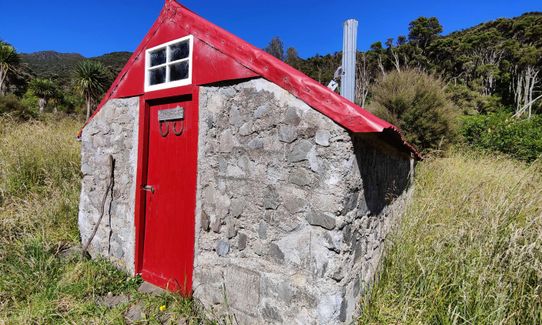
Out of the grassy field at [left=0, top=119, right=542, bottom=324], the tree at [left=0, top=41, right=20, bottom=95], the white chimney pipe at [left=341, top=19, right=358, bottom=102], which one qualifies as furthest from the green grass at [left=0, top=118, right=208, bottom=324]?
the tree at [left=0, top=41, right=20, bottom=95]

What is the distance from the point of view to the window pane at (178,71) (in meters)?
3.50

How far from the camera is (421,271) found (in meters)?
2.94

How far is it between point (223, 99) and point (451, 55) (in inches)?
1310

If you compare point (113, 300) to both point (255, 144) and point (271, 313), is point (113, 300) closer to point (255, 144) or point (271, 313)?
point (271, 313)

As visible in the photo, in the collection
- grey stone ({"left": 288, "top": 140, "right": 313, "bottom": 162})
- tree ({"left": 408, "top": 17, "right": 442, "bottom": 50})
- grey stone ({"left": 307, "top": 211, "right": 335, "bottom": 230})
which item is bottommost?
grey stone ({"left": 307, "top": 211, "right": 335, "bottom": 230})

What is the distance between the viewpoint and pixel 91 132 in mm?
4648

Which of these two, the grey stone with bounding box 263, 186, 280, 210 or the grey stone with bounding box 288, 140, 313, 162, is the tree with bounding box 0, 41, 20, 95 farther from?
the grey stone with bounding box 288, 140, 313, 162

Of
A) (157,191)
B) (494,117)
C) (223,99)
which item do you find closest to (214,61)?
(223,99)

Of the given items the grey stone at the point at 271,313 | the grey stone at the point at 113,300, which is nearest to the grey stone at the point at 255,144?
the grey stone at the point at 271,313

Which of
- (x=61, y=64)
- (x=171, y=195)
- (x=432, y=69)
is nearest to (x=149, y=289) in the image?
(x=171, y=195)

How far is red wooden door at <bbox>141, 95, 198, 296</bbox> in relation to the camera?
3.38 meters

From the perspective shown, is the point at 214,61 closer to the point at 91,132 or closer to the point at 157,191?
the point at 157,191

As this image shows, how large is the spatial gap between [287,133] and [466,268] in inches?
78.9

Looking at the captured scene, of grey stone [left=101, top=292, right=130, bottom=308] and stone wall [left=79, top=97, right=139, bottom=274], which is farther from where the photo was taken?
stone wall [left=79, top=97, right=139, bottom=274]
